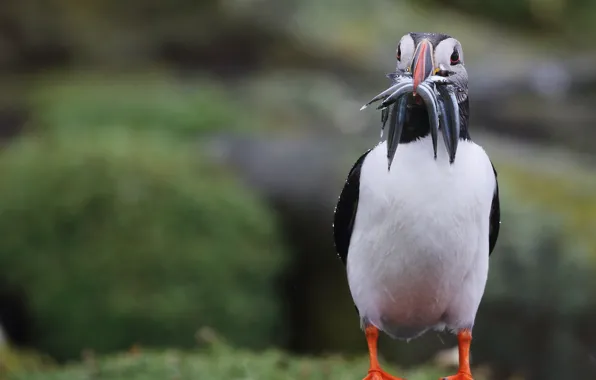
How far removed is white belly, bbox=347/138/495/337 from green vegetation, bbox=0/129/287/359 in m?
2.13

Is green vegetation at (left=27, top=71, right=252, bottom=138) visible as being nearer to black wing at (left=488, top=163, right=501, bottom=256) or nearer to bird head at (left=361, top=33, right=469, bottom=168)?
black wing at (left=488, top=163, right=501, bottom=256)

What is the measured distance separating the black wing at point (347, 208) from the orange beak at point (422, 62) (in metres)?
0.32

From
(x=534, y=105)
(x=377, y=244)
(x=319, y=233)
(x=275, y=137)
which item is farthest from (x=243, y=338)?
(x=534, y=105)

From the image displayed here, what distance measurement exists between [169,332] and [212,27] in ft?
13.9

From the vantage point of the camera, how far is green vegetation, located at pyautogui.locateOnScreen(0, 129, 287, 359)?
4.25 meters

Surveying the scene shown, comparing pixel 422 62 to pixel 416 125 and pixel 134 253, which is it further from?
pixel 134 253

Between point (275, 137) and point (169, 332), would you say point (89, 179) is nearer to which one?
point (169, 332)

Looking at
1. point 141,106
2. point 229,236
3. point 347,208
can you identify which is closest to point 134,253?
point 229,236

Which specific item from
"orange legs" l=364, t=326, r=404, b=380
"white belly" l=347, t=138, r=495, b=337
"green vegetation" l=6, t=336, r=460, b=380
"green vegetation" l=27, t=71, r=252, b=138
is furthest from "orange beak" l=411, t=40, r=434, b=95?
"green vegetation" l=27, t=71, r=252, b=138

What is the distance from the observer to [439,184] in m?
2.02

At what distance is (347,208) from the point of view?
2.30 m

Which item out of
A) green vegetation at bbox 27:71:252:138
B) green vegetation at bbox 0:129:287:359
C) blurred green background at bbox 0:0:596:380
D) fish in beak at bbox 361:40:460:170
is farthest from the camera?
green vegetation at bbox 27:71:252:138

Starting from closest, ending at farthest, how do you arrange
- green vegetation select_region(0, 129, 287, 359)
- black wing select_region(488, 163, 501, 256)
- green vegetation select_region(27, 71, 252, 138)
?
1. black wing select_region(488, 163, 501, 256)
2. green vegetation select_region(0, 129, 287, 359)
3. green vegetation select_region(27, 71, 252, 138)

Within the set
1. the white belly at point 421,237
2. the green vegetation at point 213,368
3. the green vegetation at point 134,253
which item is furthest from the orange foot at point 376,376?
the green vegetation at point 134,253
